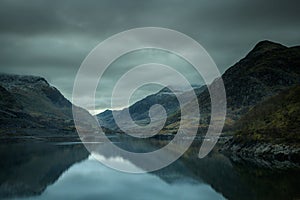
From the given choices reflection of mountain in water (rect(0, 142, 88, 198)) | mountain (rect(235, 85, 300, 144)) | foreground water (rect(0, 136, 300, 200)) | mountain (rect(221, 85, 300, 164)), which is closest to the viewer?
foreground water (rect(0, 136, 300, 200))

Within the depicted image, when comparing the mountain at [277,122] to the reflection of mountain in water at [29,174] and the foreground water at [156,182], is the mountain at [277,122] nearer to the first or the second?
the foreground water at [156,182]

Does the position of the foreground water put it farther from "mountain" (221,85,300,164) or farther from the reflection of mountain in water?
"mountain" (221,85,300,164)

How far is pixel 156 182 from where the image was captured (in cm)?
7325

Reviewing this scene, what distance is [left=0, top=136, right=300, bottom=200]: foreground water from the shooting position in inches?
2250

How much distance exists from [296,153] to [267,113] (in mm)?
40802

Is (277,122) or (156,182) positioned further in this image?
(277,122)

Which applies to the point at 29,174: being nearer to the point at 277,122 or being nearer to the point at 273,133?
the point at 273,133

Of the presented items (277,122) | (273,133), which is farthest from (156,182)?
(277,122)

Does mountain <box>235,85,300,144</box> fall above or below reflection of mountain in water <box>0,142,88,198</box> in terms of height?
above

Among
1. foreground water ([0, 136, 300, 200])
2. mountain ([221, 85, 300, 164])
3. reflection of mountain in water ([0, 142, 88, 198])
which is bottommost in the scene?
foreground water ([0, 136, 300, 200])

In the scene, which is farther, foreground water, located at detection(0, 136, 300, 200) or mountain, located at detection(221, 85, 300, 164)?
mountain, located at detection(221, 85, 300, 164)

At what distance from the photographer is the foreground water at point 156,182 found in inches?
2250

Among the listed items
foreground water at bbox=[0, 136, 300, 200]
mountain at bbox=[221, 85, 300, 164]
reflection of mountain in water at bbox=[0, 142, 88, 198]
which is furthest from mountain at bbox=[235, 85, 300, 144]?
reflection of mountain in water at bbox=[0, 142, 88, 198]

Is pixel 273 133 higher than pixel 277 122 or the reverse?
the reverse
